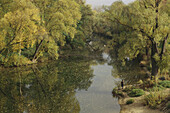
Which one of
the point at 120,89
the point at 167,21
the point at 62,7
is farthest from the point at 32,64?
the point at 167,21

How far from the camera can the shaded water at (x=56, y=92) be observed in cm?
1957

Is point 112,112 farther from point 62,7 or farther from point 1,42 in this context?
point 62,7

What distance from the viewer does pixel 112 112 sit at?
743 inches

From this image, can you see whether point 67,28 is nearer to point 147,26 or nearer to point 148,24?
point 148,24

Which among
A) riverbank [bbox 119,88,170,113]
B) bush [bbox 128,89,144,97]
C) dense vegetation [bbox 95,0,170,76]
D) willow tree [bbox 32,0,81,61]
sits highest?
willow tree [bbox 32,0,81,61]

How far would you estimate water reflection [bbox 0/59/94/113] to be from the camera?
63.9 feet

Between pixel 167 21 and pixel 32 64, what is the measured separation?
107 ft

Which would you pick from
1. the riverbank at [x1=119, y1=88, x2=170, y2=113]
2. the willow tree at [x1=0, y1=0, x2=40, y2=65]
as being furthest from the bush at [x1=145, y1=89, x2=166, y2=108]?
the willow tree at [x1=0, y1=0, x2=40, y2=65]

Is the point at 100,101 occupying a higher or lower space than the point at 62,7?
lower

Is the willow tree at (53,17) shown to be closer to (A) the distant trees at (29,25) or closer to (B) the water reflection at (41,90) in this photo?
(A) the distant trees at (29,25)

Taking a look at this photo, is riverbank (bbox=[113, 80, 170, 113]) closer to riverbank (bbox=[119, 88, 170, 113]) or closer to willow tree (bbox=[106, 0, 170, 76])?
riverbank (bbox=[119, 88, 170, 113])

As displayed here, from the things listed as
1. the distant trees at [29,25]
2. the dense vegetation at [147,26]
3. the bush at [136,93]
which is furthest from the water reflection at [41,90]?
the dense vegetation at [147,26]

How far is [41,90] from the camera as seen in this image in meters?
25.1

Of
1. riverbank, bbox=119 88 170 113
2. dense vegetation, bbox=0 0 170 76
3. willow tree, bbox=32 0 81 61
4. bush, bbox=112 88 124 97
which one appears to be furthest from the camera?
willow tree, bbox=32 0 81 61
